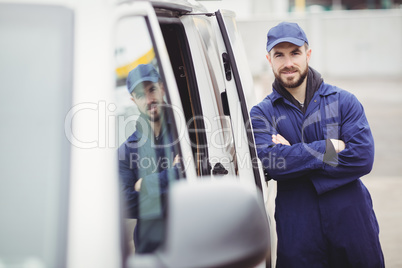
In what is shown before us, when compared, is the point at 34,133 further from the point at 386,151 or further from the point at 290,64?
the point at 386,151

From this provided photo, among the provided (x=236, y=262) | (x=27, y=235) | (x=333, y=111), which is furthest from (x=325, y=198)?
(x=27, y=235)

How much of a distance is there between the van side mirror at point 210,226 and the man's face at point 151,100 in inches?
38.6

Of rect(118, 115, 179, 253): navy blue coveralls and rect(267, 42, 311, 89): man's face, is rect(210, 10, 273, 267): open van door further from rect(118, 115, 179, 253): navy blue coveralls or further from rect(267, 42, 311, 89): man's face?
rect(118, 115, 179, 253): navy blue coveralls

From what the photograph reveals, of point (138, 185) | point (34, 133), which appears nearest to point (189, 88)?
point (138, 185)

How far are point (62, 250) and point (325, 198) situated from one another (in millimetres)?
1883

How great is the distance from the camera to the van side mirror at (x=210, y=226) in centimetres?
145

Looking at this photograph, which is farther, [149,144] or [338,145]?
[338,145]

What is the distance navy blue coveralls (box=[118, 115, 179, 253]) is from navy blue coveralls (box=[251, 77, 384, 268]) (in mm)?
927

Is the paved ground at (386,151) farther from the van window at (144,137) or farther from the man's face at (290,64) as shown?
the van window at (144,137)

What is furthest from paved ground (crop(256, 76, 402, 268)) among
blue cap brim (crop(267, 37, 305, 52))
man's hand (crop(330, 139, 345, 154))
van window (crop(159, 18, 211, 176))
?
van window (crop(159, 18, 211, 176))

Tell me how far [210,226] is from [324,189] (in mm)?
1723

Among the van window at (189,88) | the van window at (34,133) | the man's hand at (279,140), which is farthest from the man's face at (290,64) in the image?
the van window at (34,133)

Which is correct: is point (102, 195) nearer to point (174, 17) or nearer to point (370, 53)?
point (174, 17)

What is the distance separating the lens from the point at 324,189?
3.07m
